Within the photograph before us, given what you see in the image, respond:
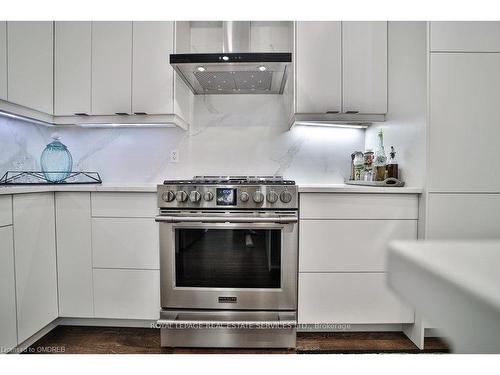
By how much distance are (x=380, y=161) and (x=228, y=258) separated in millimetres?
1153

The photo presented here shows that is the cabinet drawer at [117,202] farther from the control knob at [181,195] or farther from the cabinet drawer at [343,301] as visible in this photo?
the cabinet drawer at [343,301]

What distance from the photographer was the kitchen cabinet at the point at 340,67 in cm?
179

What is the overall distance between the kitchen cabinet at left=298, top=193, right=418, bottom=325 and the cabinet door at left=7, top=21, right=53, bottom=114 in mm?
1746

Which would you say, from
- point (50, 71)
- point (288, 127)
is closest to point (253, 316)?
point (288, 127)

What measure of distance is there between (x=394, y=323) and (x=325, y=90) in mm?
1472

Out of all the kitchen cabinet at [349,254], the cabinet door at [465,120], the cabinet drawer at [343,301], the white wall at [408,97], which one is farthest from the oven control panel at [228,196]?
the cabinet door at [465,120]

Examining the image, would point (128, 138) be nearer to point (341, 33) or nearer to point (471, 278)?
point (341, 33)

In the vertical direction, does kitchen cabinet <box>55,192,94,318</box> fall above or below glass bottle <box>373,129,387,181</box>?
below

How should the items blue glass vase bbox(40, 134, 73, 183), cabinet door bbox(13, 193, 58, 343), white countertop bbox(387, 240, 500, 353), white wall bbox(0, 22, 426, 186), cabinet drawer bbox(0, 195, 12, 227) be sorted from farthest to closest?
white wall bbox(0, 22, 426, 186) < blue glass vase bbox(40, 134, 73, 183) < cabinet door bbox(13, 193, 58, 343) < cabinet drawer bbox(0, 195, 12, 227) < white countertop bbox(387, 240, 500, 353)

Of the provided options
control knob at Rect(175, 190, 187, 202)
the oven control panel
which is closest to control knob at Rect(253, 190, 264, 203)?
the oven control panel

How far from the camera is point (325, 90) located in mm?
1807

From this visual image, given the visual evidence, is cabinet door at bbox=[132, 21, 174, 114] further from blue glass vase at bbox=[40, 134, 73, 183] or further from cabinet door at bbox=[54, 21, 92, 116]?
blue glass vase at bbox=[40, 134, 73, 183]

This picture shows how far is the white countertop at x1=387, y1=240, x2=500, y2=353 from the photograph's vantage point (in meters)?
0.25

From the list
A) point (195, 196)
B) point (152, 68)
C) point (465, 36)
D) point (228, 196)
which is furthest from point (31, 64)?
point (465, 36)
